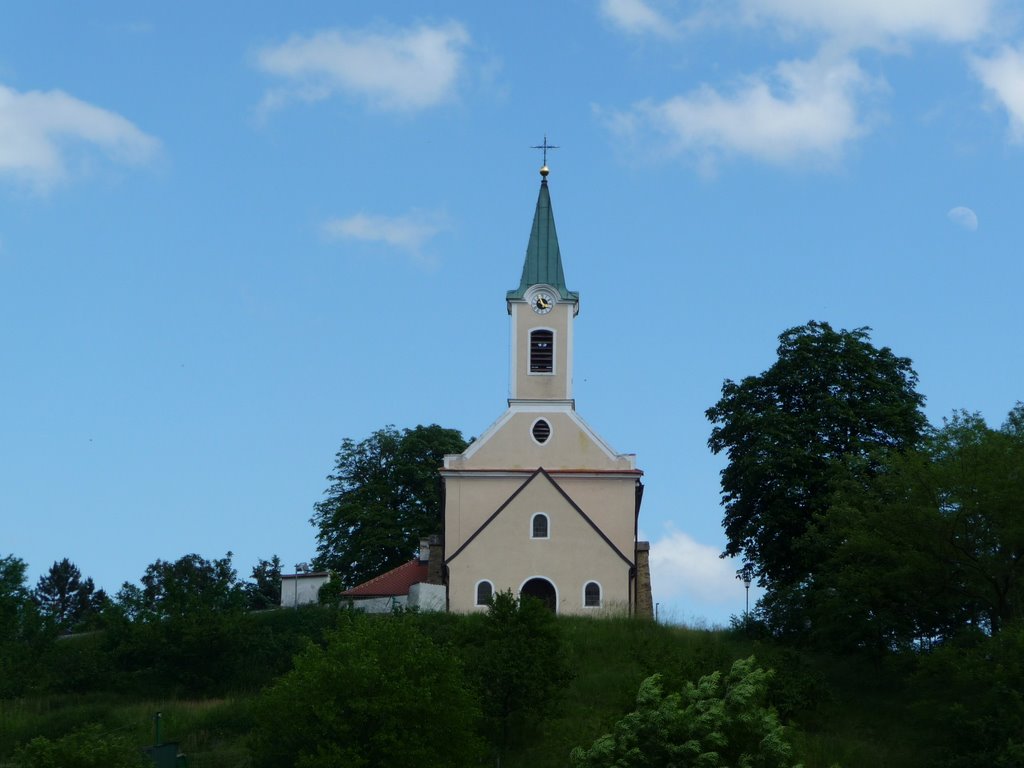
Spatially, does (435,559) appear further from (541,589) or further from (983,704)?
(983,704)

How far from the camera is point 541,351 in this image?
182 ft

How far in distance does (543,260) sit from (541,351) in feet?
12.0

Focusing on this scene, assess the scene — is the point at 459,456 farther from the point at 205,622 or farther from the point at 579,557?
the point at 205,622

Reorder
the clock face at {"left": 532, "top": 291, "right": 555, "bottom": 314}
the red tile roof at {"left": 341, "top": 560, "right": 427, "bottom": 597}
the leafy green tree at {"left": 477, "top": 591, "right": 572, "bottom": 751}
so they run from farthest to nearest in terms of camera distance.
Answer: the clock face at {"left": 532, "top": 291, "right": 555, "bottom": 314}, the red tile roof at {"left": 341, "top": 560, "right": 427, "bottom": 597}, the leafy green tree at {"left": 477, "top": 591, "right": 572, "bottom": 751}

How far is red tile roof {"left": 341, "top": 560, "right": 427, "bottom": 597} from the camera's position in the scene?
175 ft

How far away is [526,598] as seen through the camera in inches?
1567

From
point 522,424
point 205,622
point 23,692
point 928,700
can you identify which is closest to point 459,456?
point 522,424

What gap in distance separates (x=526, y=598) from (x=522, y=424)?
15.0 m

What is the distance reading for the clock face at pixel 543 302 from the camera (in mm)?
55688

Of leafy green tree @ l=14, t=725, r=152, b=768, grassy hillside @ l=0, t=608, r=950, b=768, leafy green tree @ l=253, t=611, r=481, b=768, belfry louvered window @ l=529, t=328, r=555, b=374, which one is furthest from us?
belfry louvered window @ l=529, t=328, r=555, b=374

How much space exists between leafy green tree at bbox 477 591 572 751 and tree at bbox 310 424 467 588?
24.4 metres

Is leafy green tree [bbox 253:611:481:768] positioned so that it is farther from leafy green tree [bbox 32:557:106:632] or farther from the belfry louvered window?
leafy green tree [bbox 32:557:106:632]

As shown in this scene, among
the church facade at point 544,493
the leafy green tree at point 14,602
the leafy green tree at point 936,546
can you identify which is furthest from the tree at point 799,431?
the leafy green tree at point 14,602

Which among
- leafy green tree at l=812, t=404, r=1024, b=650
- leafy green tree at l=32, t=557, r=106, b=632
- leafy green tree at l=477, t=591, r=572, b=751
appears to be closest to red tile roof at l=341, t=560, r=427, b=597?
leafy green tree at l=477, t=591, r=572, b=751
